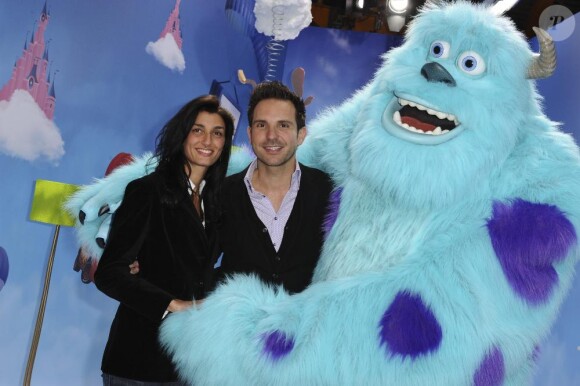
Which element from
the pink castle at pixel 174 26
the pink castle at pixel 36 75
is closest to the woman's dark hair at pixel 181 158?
the pink castle at pixel 36 75

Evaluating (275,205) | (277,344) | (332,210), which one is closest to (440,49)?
(332,210)

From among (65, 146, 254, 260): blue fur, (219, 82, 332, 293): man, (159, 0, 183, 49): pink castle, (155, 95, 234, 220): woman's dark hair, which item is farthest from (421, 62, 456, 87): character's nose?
(159, 0, 183, 49): pink castle

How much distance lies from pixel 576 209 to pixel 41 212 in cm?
213

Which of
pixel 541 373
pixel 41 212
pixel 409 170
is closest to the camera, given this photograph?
pixel 409 170

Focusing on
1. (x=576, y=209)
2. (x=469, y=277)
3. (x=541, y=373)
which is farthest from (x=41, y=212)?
(x=541, y=373)

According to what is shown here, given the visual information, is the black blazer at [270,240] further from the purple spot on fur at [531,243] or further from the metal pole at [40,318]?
the metal pole at [40,318]

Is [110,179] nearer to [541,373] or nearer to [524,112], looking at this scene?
[524,112]

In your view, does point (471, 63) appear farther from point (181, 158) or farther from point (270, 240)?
point (181, 158)

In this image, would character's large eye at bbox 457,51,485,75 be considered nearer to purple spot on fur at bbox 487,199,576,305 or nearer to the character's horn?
the character's horn

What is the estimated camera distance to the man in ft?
5.57

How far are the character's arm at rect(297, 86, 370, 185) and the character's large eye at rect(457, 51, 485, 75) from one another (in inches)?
13.3

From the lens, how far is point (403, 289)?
1380 mm

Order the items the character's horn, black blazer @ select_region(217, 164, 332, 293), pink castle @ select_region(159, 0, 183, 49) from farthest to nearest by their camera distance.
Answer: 1. pink castle @ select_region(159, 0, 183, 49)
2. black blazer @ select_region(217, 164, 332, 293)
3. the character's horn

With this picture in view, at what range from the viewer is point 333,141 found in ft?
6.09
